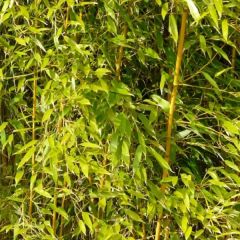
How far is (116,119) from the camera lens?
162 centimetres

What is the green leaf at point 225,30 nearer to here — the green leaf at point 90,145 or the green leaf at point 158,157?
the green leaf at point 158,157

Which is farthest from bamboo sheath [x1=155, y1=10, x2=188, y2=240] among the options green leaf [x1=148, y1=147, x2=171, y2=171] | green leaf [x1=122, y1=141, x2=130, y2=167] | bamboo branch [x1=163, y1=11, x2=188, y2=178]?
green leaf [x1=122, y1=141, x2=130, y2=167]

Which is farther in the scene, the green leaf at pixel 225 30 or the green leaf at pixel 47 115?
the green leaf at pixel 47 115

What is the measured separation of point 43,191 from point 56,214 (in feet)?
0.76

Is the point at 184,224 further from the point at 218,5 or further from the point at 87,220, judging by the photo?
the point at 218,5

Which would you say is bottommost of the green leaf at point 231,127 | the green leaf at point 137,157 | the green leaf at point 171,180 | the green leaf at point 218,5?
the green leaf at point 171,180

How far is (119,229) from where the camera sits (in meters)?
1.81

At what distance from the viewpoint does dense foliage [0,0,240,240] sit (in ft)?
5.53

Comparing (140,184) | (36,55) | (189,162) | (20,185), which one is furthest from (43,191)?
(189,162)

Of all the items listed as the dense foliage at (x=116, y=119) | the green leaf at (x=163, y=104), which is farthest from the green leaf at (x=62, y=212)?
the green leaf at (x=163, y=104)

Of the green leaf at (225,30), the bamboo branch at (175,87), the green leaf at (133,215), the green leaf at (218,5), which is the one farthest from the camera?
the green leaf at (133,215)

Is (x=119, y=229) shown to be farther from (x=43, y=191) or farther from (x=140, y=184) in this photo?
(x=43, y=191)

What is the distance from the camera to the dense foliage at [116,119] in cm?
168

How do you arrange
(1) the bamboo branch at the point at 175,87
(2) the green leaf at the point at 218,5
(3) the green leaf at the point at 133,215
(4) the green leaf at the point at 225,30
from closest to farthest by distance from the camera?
(2) the green leaf at the point at 218,5, (4) the green leaf at the point at 225,30, (1) the bamboo branch at the point at 175,87, (3) the green leaf at the point at 133,215
